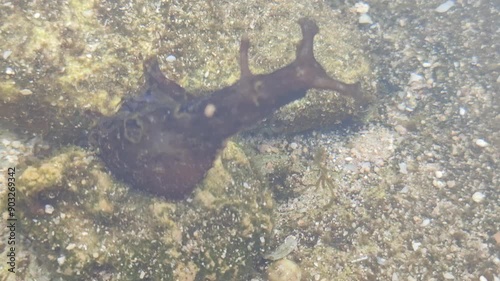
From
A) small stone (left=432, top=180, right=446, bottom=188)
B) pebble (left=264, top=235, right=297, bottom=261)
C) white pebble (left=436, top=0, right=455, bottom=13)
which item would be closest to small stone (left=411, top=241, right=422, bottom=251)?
small stone (left=432, top=180, right=446, bottom=188)

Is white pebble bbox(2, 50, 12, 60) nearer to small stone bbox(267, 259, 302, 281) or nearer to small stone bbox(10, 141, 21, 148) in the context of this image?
small stone bbox(10, 141, 21, 148)

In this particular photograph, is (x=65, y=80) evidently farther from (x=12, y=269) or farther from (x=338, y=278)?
(x=338, y=278)

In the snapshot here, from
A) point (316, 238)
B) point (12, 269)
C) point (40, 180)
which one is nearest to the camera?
point (12, 269)

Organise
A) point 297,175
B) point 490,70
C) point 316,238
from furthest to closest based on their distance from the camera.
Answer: point 490,70 < point 297,175 < point 316,238

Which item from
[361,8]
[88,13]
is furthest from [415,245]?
[88,13]

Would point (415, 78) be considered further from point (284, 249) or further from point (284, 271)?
point (284, 271)

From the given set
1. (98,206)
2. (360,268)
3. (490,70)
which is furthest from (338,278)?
(490,70)
